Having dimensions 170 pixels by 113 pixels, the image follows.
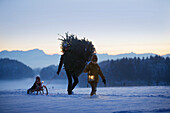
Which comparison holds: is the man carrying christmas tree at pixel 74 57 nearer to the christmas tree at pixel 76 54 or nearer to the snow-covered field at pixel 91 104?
the christmas tree at pixel 76 54

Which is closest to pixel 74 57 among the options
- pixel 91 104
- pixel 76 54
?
pixel 76 54

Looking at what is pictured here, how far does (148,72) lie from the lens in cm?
12762

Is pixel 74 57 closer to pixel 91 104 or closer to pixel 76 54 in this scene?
pixel 76 54

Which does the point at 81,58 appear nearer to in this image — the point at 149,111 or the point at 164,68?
the point at 149,111

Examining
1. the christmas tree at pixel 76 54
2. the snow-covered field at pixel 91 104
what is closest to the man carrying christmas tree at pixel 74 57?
the christmas tree at pixel 76 54

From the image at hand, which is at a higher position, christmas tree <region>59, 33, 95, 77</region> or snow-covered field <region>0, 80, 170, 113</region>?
christmas tree <region>59, 33, 95, 77</region>

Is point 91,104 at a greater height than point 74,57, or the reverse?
point 74,57

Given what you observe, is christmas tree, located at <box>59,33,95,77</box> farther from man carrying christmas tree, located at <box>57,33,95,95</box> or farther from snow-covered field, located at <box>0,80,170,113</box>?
snow-covered field, located at <box>0,80,170,113</box>

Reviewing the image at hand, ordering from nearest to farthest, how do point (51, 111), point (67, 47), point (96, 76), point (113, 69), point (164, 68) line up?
point (51, 111), point (96, 76), point (67, 47), point (164, 68), point (113, 69)

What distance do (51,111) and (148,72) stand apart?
130 m

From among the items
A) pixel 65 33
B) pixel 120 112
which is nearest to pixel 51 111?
pixel 120 112

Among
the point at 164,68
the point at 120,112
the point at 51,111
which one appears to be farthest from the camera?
the point at 164,68

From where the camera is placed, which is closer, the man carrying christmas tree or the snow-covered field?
the snow-covered field

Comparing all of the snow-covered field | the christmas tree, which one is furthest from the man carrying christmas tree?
the snow-covered field
